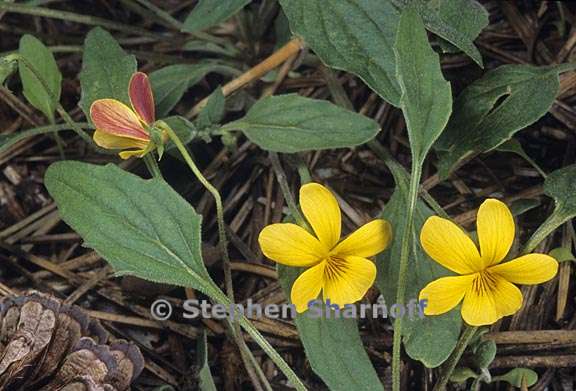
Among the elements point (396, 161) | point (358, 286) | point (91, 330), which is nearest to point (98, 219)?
point (91, 330)

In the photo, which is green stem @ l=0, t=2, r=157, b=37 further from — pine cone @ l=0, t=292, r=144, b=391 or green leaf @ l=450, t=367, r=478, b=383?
green leaf @ l=450, t=367, r=478, b=383

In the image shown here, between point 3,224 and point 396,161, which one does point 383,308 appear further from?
point 3,224

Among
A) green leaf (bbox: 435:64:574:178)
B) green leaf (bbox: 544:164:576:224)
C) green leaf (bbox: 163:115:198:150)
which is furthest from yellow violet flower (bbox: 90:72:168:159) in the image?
green leaf (bbox: 544:164:576:224)

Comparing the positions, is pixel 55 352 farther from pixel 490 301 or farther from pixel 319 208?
pixel 490 301

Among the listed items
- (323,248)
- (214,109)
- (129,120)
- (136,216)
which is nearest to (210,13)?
(214,109)

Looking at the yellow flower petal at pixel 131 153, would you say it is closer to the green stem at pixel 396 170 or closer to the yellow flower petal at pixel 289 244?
the yellow flower petal at pixel 289 244

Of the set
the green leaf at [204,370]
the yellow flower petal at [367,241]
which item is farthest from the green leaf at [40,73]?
the yellow flower petal at [367,241]
